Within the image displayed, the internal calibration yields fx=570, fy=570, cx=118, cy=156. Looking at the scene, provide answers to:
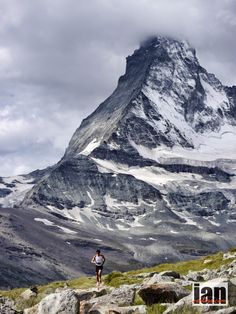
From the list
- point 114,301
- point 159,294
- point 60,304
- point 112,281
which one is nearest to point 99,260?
point 112,281

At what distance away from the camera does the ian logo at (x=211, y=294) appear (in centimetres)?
1761

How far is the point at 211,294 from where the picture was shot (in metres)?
17.8

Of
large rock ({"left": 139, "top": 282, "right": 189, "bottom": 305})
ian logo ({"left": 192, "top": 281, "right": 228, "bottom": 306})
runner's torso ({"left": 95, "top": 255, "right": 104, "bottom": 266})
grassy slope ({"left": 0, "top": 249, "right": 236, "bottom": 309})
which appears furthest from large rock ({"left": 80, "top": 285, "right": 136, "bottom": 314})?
runner's torso ({"left": 95, "top": 255, "right": 104, "bottom": 266})

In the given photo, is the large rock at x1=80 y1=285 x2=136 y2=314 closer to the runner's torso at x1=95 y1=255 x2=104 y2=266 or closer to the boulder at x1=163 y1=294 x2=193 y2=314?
the boulder at x1=163 y1=294 x2=193 y2=314

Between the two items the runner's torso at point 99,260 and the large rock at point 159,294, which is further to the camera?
the runner's torso at point 99,260

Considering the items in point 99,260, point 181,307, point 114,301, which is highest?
point 99,260

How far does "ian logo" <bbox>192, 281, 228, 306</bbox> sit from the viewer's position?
1761 cm

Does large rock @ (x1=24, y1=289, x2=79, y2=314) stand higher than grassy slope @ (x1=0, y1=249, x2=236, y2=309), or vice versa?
grassy slope @ (x1=0, y1=249, x2=236, y2=309)

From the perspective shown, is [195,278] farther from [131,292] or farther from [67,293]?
[67,293]

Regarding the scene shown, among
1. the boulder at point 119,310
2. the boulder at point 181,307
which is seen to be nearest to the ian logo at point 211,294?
the boulder at point 181,307

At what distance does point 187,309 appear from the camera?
1775 centimetres

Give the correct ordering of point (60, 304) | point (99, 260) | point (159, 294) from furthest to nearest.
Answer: point (99, 260), point (159, 294), point (60, 304)

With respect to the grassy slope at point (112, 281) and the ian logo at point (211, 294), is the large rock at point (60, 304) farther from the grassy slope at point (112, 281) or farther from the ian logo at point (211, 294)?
the ian logo at point (211, 294)

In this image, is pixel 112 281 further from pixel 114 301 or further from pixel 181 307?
pixel 181 307
